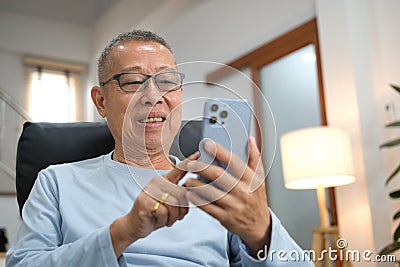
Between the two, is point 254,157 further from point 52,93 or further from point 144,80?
point 52,93

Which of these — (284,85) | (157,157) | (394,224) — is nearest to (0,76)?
(284,85)

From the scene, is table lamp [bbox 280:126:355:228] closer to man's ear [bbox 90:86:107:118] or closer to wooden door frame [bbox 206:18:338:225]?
wooden door frame [bbox 206:18:338:225]

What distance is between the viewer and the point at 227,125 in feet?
1.81

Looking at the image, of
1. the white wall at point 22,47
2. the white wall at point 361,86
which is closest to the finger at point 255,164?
the white wall at point 361,86

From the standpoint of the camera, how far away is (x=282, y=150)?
2.28 m

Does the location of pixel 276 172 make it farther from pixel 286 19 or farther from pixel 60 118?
pixel 60 118

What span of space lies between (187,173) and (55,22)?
499 cm

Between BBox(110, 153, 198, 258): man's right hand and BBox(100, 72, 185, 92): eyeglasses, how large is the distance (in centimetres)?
9

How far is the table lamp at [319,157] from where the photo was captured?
2137 mm

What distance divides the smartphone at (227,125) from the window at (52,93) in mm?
4719

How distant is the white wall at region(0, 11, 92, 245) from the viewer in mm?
4818

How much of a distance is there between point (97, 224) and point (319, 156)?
4.98ft

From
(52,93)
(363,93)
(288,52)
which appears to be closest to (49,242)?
(363,93)

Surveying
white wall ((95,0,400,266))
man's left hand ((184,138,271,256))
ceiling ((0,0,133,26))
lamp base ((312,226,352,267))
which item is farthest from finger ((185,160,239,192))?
ceiling ((0,0,133,26))
